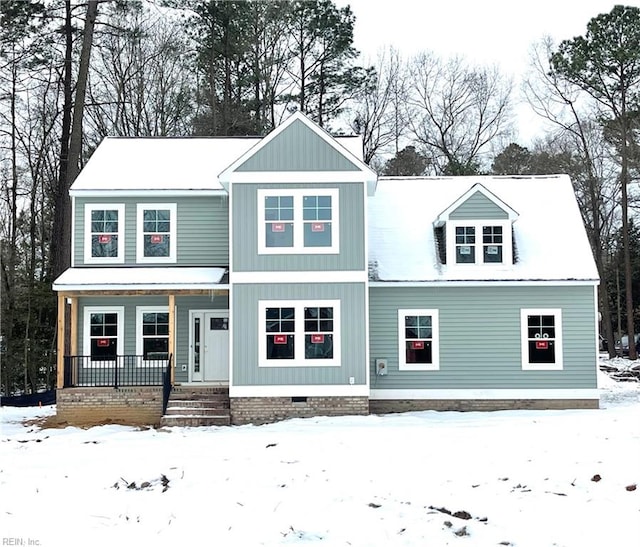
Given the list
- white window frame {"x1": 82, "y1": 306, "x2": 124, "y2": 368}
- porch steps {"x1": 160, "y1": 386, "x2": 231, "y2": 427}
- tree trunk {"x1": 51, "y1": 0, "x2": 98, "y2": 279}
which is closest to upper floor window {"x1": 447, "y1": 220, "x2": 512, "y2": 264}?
porch steps {"x1": 160, "y1": 386, "x2": 231, "y2": 427}

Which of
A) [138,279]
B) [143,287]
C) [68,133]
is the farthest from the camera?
[68,133]

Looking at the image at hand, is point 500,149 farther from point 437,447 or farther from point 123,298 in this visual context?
point 437,447

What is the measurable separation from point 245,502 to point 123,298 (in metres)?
11.0

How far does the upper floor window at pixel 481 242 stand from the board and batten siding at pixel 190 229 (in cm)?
587

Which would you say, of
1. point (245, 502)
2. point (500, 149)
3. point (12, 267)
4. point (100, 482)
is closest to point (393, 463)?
point (245, 502)

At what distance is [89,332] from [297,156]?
7009 millimetres

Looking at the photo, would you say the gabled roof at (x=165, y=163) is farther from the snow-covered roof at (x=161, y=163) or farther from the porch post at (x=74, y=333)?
the porch post at (x=74, y=333)

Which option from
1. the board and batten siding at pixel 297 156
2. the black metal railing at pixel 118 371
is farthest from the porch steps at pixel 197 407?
the board and batten siding at pixel 297 156

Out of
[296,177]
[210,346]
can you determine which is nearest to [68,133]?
[210,346]

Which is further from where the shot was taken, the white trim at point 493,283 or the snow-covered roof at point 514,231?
the snow-covered roof at point 514,231

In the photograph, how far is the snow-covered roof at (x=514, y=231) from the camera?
18875 millimetres

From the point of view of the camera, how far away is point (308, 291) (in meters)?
17.4

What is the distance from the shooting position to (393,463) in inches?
442

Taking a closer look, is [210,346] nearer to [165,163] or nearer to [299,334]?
[299,334]
